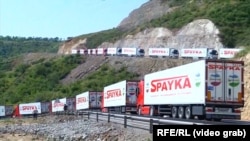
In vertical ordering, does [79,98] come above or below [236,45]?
below

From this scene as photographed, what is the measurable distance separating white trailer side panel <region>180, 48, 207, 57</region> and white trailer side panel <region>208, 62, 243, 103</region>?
6194cm

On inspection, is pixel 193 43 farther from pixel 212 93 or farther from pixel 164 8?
pixel 212 93

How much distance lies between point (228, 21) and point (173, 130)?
9524 centimetres

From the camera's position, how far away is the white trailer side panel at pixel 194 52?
94.0 meters

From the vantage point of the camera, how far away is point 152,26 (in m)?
123

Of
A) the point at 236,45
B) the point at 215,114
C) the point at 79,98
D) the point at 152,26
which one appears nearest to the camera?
the point at 215,114

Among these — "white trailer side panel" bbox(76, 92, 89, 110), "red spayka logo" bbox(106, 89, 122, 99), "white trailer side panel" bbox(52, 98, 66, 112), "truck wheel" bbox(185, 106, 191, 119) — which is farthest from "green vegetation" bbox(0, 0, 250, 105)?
"truck wheel" bbox(185, 106, 191, 119)

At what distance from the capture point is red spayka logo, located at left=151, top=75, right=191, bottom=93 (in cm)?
3344

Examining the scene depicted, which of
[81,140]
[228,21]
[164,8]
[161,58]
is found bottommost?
[81,140]

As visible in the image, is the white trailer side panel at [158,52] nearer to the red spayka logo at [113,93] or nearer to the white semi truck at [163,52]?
the white semi truck at [163,52]

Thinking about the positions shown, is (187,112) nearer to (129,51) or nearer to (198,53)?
(198,53)

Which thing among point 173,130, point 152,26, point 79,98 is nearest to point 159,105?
point 173,130

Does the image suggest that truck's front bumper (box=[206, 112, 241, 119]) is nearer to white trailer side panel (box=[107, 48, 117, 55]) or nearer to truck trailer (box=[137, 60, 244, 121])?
truck trailer (box=[137, 60, 244, 121])

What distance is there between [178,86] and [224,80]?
5.32 metres
